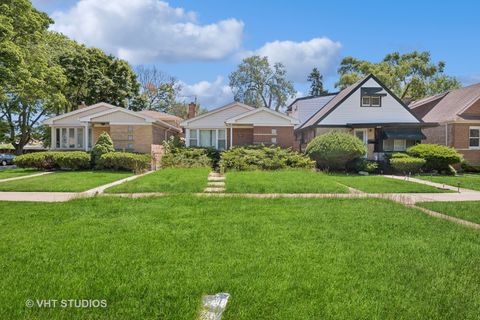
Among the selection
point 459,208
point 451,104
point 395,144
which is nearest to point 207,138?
point 395,144

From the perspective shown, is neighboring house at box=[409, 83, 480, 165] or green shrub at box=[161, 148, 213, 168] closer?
green shrub at box=[161, 148, 213, 168]

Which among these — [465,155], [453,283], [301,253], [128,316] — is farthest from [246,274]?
[465,155]

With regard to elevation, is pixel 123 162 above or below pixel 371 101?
below

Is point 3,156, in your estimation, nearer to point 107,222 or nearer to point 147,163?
point 147,163

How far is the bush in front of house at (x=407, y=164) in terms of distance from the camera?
19672mm

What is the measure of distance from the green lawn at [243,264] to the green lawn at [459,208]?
104 cm

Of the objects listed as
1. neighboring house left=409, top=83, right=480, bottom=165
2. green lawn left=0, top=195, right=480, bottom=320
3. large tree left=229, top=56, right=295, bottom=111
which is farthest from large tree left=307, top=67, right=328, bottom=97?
green lawn left=0, top=195, right=480, bottom=320

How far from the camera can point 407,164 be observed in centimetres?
1972

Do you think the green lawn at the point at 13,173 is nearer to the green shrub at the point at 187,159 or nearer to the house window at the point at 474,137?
the green shrub at the point at 187,159

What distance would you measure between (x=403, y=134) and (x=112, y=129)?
1969 centimetres

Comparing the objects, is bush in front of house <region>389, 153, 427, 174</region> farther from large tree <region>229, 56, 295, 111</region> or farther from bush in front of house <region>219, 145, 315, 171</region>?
large tree <region>229, 56, 295, 111</region>

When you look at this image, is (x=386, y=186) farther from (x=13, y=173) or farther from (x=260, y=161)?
(x=13, y=173)

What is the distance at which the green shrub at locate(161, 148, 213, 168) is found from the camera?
20938 mm

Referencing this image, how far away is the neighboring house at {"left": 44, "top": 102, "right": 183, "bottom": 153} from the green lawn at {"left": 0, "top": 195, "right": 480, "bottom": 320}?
1549 cm
